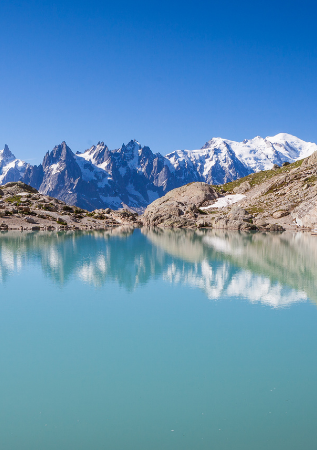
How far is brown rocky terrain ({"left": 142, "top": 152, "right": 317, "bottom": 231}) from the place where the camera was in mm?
95713

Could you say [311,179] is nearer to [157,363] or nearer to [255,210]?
[255,210]

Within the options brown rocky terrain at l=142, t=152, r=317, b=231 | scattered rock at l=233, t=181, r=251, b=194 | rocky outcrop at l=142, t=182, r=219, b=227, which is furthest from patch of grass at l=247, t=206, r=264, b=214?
scattered rock at l=233, t=181, r=251, b=194

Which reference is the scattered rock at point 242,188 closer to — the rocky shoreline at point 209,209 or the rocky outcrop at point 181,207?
the rocky shoreline at point 209,209

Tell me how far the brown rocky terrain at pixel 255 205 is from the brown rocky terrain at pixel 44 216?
12394mm

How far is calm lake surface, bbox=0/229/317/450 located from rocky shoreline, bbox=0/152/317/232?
213 feet

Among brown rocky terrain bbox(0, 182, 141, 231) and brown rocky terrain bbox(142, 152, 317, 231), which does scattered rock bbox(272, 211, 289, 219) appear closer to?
brown rocky terrain bbox(142, 152, 317, 231)

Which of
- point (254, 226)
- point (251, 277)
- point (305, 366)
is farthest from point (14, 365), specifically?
point (254, 226)

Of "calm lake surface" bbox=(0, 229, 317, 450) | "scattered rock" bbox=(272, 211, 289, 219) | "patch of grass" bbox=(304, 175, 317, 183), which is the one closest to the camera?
"calm lake surface" bbox=(0, 229, 317, 450)

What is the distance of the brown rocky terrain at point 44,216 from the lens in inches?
3418

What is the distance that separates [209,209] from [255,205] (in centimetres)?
1625

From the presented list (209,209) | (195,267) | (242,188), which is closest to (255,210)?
(209,209)

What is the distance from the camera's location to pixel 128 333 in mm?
17016

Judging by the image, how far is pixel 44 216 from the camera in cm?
9462

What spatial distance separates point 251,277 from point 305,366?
55.5 ft
